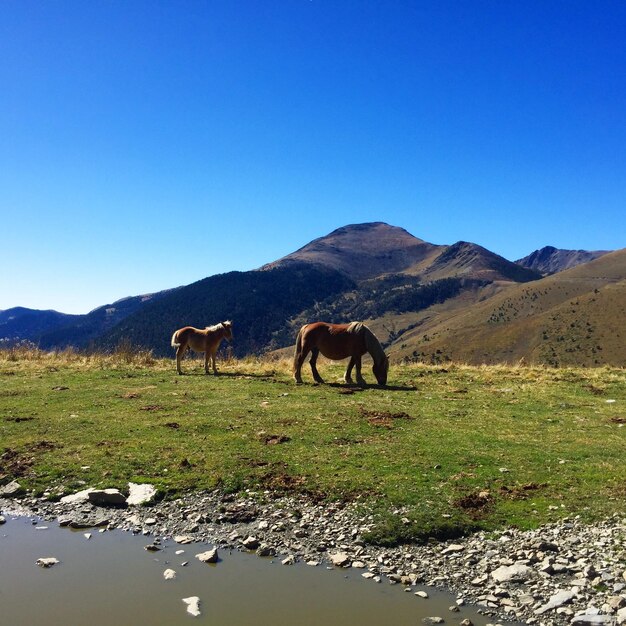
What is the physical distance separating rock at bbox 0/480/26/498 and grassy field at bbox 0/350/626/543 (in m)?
0.21

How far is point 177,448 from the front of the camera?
1074 centimetres

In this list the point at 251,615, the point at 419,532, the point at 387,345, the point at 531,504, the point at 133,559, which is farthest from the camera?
the point at 387,345

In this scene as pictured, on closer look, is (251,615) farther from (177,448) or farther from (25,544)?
(177,448)

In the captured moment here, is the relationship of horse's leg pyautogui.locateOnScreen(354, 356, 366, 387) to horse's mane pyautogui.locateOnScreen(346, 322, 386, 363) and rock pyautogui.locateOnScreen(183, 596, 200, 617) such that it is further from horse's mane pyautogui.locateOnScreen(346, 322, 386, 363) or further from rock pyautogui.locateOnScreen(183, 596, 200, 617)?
rock pyautogui.locateOnScreen(183, 596, 200, 617)

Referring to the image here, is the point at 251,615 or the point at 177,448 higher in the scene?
the point at 177,448

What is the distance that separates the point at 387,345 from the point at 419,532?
190710mm

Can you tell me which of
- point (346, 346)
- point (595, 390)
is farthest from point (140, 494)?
point (595, 390)

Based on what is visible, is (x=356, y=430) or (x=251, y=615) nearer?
(x=251, y=615)

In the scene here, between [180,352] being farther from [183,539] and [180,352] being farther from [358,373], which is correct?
[183,539]

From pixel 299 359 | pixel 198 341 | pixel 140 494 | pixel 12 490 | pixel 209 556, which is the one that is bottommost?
pixel 209 556

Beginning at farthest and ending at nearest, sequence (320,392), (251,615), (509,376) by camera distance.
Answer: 1. (509,376)
2. (320,392)
3. (251,615)

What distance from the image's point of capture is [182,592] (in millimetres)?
6008

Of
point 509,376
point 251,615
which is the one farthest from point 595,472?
point 509,376

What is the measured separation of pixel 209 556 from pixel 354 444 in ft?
16.0
